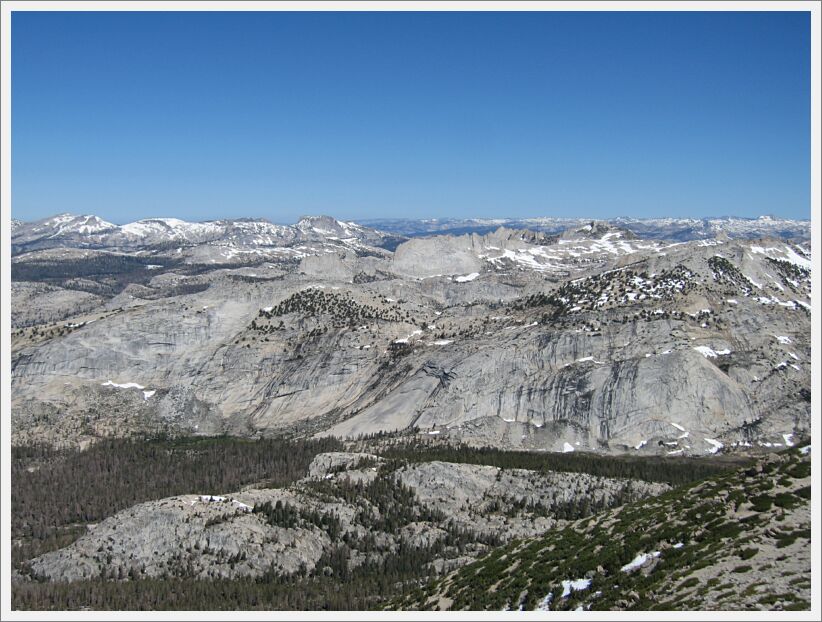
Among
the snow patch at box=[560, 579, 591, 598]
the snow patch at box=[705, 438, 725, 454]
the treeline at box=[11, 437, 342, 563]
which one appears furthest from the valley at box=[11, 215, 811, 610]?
the treeline at box=[11, 437, 342, 563]

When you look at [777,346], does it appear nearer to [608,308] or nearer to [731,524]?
[608,308]

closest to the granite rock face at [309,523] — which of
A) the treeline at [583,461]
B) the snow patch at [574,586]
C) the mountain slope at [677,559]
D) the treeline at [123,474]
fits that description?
the treeline at [583,461]

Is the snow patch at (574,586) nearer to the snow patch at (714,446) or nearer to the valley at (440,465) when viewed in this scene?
the valley at (440,465)

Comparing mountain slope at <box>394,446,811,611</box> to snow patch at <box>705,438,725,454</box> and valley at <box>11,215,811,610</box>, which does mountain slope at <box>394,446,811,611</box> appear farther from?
snow patch at <box>705,438,725,454</box>

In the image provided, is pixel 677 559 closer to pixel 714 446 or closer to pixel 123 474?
pixel 714 446

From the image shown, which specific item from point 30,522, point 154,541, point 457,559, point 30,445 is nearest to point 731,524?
point 457,559
